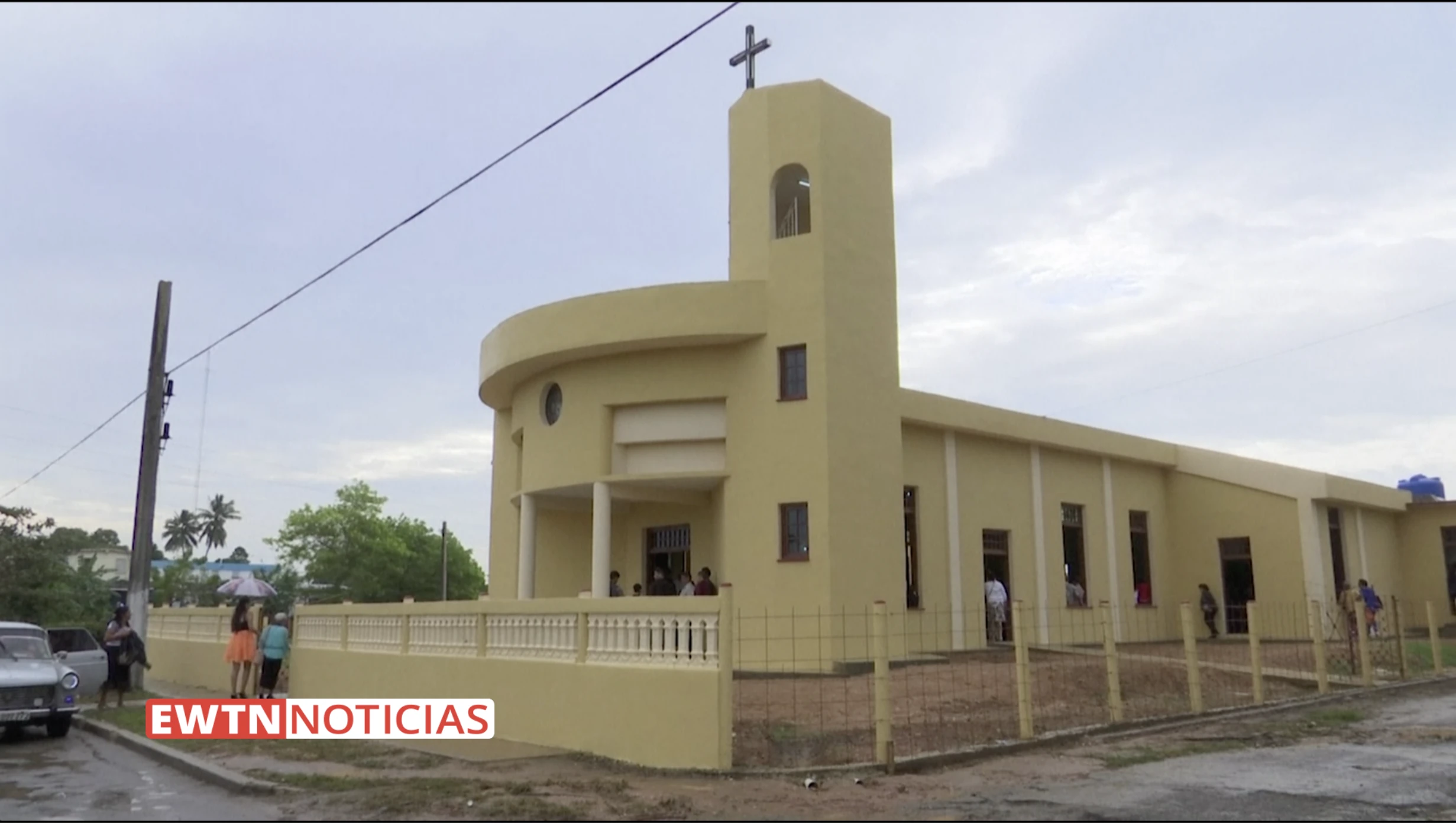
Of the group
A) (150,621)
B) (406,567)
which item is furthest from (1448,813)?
(406,567)

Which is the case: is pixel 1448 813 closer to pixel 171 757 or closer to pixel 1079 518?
pixel 171 757

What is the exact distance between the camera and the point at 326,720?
14812 millimetres

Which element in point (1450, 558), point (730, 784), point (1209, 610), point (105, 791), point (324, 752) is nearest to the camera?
point (730, 784)

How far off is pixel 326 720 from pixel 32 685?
3.80 metres

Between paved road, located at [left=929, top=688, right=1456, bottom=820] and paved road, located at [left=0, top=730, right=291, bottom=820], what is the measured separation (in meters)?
5.69

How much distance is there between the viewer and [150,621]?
1011 inches

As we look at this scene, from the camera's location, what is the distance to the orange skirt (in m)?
16.9

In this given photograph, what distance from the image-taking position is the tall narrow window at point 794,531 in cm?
1742

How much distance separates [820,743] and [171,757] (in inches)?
271

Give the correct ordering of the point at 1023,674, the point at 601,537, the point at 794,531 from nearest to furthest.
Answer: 1. the point at 1023,674
2. the point at 794,531
3. the point at 601,537

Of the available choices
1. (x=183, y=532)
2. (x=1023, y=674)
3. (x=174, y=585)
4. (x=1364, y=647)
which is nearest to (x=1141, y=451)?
(x=1364, y=647)

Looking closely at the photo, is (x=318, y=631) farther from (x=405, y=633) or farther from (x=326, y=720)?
(x=405, y=633)

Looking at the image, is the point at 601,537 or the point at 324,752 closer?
the point at 324,752

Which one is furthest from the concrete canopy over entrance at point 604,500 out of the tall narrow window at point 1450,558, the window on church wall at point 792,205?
the tall narrow window at point 1450,558
